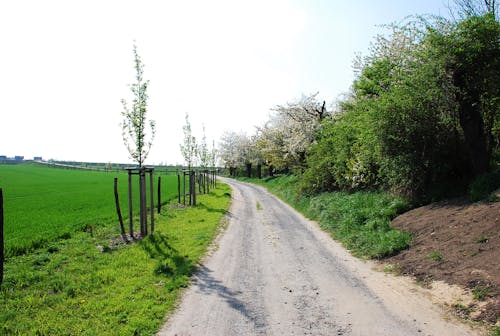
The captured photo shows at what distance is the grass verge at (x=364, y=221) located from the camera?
1078cm

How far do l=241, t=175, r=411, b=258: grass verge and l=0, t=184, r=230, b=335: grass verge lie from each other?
514 cm

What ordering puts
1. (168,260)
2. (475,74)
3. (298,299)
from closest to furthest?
(298,299) → (168,260) → (475,74)

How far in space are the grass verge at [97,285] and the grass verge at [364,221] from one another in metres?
5.14

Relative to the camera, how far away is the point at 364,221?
14055 mm

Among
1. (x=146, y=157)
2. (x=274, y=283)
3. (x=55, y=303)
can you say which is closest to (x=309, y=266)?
(x=274, y=283)

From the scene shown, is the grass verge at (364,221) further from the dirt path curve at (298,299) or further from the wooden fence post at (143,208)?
the wooden fence post at (143,208)

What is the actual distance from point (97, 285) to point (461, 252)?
8.32 metres

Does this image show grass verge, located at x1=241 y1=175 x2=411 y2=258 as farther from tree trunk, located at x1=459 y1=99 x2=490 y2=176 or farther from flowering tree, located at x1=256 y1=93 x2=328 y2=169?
flowering tree, located at x1=256 y1=93 x2=328 y2=169

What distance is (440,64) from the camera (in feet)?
40.9

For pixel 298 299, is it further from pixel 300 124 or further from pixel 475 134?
pixel 300 124

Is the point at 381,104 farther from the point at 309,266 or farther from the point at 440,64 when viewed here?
the point at 309,266

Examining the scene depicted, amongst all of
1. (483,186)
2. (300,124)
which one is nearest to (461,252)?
(483,186)

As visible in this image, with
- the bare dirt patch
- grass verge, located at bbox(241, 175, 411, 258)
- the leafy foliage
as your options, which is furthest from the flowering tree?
the bare dirt patch

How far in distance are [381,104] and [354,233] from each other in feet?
17.2
